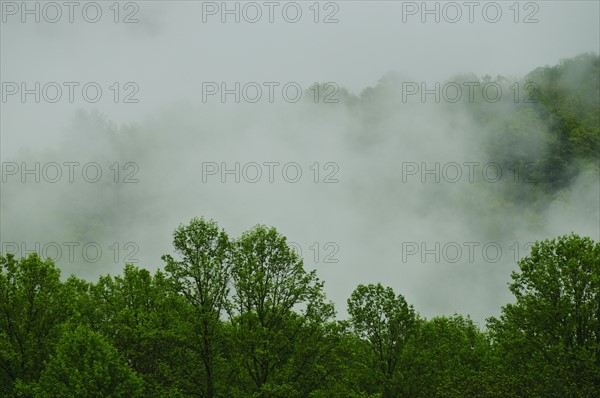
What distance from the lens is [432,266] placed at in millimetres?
178875

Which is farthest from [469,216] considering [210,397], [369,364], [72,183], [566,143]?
[210,397]

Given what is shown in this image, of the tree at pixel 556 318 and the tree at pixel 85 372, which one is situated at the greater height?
the tree at pixel 556 318

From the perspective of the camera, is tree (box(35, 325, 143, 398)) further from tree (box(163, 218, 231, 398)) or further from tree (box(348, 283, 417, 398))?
tree (box(348, 283, 417, 398))

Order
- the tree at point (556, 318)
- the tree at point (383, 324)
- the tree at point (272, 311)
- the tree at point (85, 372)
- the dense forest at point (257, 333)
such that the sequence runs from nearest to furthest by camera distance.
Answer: the tree at point (85, 372), the dense forest at point (257, 333), the tree at point (272, 311), the tree at point (556, 318), the tree at point (383, 324)

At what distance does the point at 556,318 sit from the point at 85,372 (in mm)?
31103

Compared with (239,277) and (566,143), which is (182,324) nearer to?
(239,277)

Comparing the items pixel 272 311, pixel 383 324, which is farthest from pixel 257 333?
pixel 383 324

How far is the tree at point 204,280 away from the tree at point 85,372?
4535mm

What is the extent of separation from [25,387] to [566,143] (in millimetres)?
171648

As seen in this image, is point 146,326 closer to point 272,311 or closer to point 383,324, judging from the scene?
point 272,311

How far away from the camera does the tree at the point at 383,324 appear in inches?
1779

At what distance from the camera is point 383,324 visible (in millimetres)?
46219

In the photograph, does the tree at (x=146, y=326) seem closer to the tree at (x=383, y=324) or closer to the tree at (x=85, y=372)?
the tree at (x=85, y=372)

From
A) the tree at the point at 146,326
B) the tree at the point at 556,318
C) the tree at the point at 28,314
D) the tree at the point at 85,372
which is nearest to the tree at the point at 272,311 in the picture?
the tree at the point at 146,326
